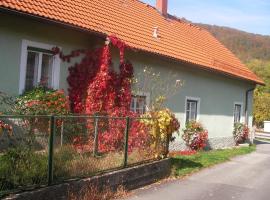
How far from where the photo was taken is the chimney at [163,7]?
2173 centimetres

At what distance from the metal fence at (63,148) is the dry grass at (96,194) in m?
0.33

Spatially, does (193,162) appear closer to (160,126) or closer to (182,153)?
(182,153)

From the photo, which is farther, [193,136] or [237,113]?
[237,113]

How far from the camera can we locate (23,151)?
693 centimetres

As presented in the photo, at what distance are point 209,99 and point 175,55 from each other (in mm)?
4005

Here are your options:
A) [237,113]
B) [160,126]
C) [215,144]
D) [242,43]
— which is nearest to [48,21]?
[160,126]

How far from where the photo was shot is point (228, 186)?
34.7ft

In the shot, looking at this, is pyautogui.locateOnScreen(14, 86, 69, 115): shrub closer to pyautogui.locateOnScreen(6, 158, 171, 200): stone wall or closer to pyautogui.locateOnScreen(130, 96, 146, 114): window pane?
pyautogui.locateOnScreen(6, 158, 171, 200): stone wall

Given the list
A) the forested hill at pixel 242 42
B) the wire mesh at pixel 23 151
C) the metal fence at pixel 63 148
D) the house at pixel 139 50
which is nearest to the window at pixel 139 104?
the house at pixel 139 50

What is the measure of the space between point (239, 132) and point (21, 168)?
1683 centimetres

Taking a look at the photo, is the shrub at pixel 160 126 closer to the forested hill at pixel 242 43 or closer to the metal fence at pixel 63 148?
the metal fence at pixel 63 148

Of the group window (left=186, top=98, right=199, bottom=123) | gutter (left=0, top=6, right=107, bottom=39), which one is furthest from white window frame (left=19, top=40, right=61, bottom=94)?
window (left=186, top=98, right=199, bottom=123)

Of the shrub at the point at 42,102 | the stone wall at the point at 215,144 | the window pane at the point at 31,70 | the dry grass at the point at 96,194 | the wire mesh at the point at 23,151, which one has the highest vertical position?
the window pane at the point at 31,70

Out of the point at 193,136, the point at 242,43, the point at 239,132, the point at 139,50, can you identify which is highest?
the point at 242,43
